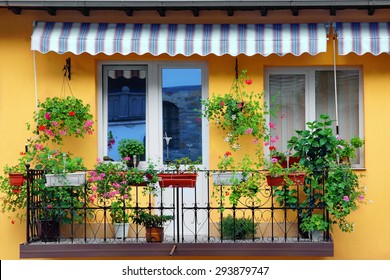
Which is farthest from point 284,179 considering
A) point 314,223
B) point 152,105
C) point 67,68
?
point 67,68

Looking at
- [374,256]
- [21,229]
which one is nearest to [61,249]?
[21,229]

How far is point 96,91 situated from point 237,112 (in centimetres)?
250

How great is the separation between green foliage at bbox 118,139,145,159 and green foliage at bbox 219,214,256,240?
1837 mm

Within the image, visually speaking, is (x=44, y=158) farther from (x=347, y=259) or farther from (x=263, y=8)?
(x=347, y=259)

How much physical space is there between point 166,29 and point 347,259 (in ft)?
16.2

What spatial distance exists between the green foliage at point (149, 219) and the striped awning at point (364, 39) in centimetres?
397

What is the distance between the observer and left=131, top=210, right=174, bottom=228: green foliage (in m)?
12.4

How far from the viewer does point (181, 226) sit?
530 inches

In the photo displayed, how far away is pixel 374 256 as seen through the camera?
13234 mm

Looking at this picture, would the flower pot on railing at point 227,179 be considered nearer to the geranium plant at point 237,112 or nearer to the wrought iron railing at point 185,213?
the wrought iron railing at point 185,213

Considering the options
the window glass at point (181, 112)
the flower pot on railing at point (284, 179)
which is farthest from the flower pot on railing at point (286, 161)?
the window glass at point (181, 112)

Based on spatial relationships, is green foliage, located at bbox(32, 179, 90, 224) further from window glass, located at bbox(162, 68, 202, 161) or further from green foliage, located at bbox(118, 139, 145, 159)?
window glass, located at bbox(162, 68, 202, 161)

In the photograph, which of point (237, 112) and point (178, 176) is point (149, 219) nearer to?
point (178, 176)

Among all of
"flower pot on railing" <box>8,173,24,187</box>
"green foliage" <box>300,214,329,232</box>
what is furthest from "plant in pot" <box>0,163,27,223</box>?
"green foliage" <box>300,214,329,232</box>
